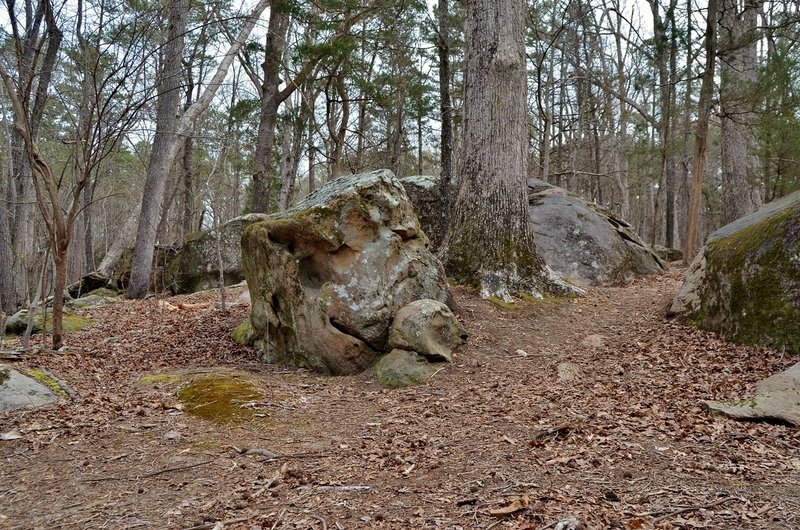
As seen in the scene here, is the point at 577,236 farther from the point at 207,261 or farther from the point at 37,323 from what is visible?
the point at 37,323

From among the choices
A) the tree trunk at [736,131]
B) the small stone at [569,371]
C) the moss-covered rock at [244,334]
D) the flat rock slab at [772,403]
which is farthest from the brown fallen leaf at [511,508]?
the tree trunk at [736,131]

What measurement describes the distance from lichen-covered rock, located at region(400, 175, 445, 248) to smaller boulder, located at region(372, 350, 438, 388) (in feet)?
18.7

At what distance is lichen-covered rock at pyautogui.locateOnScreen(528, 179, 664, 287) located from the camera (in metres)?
9.41

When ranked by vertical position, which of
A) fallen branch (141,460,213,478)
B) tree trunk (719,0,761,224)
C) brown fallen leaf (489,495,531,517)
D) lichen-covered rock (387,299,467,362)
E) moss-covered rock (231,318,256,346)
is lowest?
fallen branch (141,460,213,478)

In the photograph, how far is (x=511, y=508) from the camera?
223 cm

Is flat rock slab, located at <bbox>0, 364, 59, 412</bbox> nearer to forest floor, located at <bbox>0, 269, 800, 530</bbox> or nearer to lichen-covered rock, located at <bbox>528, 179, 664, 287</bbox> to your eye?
forest floor, located at <bbox>0, 269, 800, 530</bbox>

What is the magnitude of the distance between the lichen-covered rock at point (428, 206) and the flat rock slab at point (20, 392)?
7.46m

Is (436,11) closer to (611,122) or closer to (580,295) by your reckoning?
(580,295)

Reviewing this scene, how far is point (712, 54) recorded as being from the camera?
32.7ft

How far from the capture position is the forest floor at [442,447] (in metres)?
2.32

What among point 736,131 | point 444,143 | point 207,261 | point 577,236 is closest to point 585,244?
point 577,236

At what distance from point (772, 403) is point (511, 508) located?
2.10 metres

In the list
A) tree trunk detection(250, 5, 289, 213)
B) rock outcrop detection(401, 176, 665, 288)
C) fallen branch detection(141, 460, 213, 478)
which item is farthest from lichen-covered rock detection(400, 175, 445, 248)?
fallen branch detection(141, 460, 213, 478)

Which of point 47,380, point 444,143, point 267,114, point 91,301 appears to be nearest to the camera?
point 47,380
